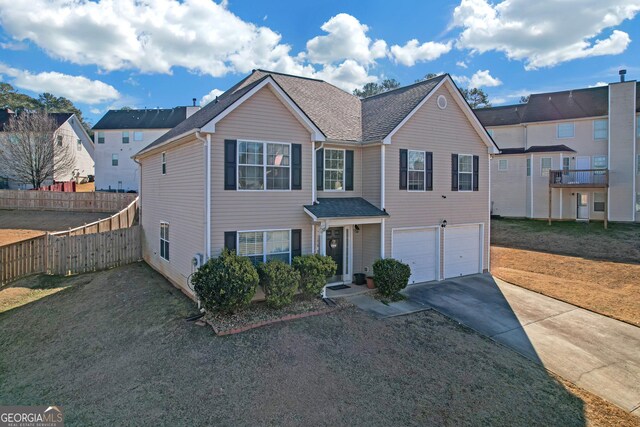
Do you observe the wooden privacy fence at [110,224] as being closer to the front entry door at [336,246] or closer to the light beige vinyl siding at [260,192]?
the light beige vinyl siding at [260,192]

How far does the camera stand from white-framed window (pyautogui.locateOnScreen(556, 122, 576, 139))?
2950 centimetres

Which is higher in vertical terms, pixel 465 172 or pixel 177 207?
pixel 465 172

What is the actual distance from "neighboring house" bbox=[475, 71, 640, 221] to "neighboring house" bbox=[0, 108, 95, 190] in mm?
43190

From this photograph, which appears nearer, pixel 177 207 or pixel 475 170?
pixel 177 207

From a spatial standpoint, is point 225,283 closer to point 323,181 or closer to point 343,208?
point 343,208

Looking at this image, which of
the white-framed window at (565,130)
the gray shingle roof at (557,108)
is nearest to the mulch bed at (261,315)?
the gray shingle roof at (557,108)

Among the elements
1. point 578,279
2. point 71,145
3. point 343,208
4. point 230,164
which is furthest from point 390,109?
point 71,145

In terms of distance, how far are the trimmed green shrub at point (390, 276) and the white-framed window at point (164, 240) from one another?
26.7 feet

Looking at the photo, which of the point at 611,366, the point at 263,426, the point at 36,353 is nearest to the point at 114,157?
the point at 36,353

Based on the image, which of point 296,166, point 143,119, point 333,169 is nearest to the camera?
point 296,166

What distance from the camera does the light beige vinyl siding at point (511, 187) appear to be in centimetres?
3042

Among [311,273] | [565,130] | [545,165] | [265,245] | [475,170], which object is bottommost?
[311,273]

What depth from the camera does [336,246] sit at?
1368 centimetres

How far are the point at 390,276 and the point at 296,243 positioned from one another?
342cm
